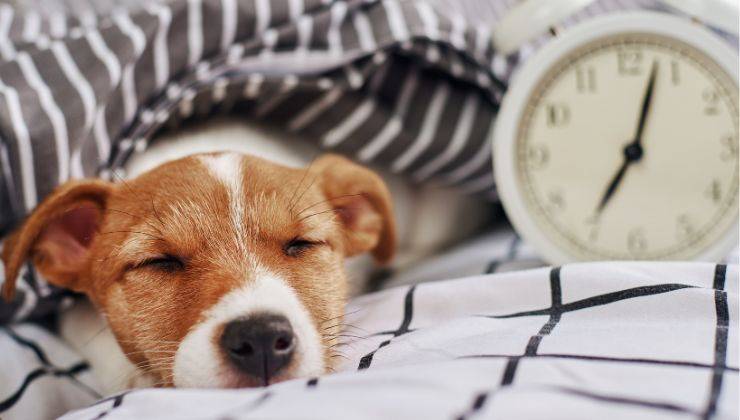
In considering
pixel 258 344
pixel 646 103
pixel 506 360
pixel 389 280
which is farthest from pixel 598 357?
pixel 389 280

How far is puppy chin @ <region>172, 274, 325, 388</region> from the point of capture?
0.83 metres

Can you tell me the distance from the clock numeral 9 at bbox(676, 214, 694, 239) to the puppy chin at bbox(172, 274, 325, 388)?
665 mm

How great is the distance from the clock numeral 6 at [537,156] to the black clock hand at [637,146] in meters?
0.12

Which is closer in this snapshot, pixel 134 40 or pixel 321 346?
pixel 321 346

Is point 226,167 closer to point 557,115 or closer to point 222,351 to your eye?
point 222,351

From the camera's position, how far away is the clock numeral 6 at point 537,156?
4.03ft

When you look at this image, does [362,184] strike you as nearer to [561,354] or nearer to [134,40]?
[134,40]

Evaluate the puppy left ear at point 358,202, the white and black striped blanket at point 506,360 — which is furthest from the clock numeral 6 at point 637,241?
the puppy left ear at point 358,202

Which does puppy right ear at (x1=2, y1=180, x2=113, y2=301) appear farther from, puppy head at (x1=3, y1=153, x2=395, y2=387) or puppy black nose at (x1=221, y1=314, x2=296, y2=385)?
puppy black nose at (x1=221, y1=314, x2=296, y2=385)

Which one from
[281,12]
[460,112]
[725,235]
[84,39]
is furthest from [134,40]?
[725,235]

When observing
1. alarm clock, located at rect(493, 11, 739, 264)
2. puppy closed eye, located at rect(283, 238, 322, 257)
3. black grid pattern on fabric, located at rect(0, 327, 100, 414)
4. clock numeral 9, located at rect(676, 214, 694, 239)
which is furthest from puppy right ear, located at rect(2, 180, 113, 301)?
clock numeral 9, located at rect(676, 214, 694, 239)

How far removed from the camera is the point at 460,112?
1.53 m

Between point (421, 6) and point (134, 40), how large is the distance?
1.94ft

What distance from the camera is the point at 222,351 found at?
2.72 ft
